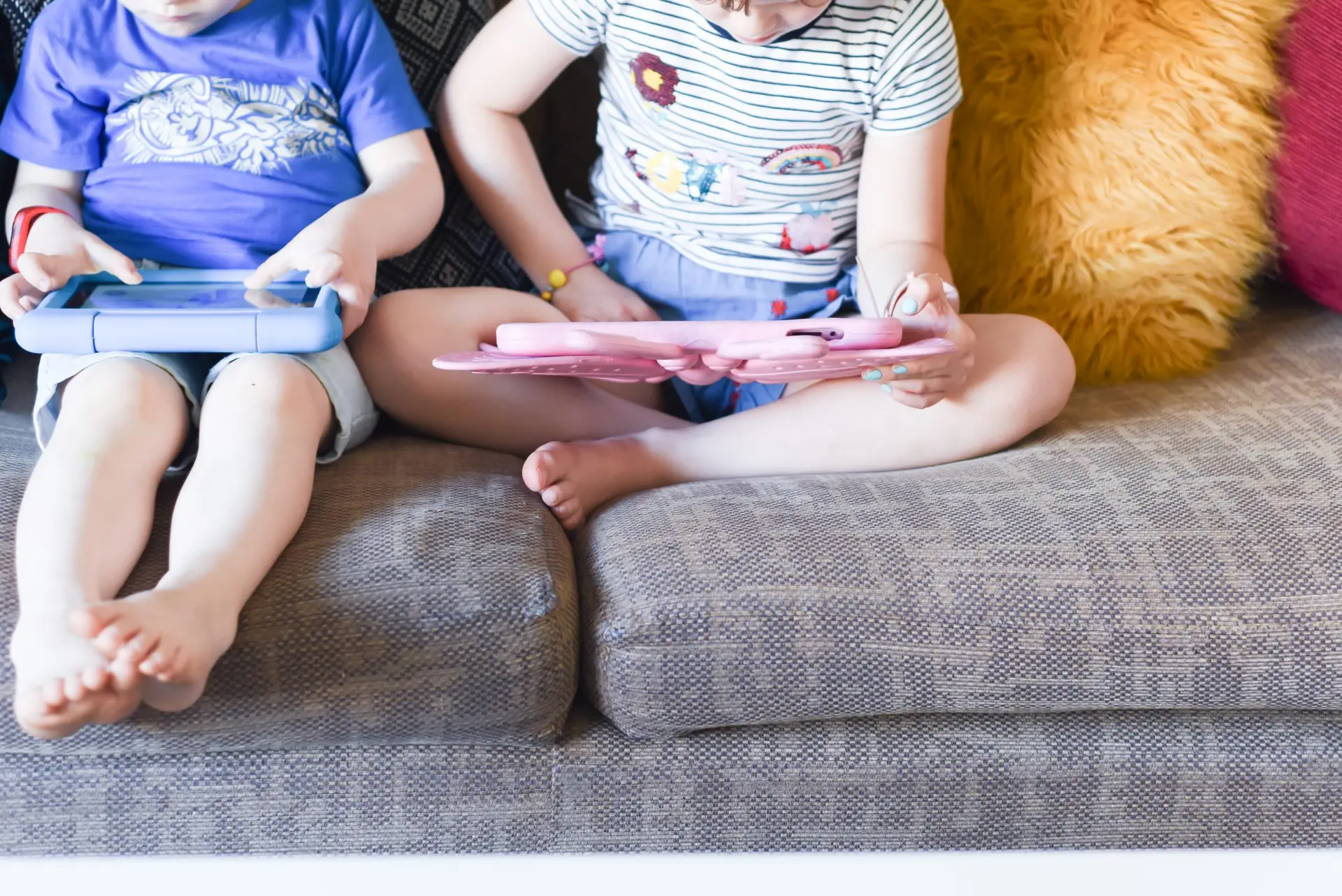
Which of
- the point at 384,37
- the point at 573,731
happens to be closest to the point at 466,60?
the point at 384,37

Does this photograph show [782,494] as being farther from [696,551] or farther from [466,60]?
[466,60]

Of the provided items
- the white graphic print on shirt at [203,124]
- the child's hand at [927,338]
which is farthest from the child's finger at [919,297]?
the white graphic print on shirt at [203,124]

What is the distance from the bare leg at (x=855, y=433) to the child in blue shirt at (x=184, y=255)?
9.8 inches

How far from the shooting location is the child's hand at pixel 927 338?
95 centimetres

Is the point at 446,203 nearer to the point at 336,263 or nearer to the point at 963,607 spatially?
the point at 336,263

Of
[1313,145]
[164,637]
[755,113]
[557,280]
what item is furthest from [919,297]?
[164,637]

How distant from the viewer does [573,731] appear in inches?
33.5

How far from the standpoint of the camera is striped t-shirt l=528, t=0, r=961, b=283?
42.1 inches

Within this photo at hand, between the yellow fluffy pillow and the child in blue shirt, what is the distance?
569mm

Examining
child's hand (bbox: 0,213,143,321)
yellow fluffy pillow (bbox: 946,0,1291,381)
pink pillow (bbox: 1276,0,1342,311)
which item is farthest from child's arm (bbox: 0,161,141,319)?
pink pillow (bbox: 1276,0,1342,311)

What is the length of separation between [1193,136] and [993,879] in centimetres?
76

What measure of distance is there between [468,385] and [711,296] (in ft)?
0.92

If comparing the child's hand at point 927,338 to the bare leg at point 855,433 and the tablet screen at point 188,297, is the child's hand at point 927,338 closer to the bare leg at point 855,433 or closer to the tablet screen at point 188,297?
the bare leg at point 855,433

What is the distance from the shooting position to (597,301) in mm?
1157
